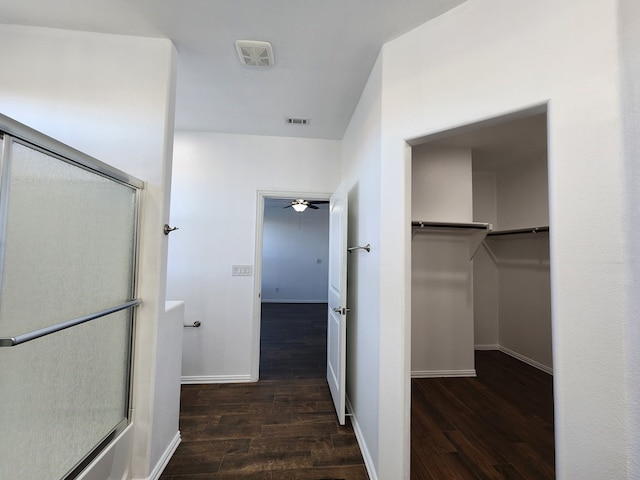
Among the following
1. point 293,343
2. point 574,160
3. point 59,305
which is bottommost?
point 293,343

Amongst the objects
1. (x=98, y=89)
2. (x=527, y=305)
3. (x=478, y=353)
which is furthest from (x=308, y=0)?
(x=478, y=353)

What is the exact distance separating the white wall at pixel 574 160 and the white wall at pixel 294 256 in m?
5.91

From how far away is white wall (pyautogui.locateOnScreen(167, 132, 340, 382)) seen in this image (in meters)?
2.78

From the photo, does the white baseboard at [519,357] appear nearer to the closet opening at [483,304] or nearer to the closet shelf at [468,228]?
the closet opening at [483,304]

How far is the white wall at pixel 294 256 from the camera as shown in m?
7.21

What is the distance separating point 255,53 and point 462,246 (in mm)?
2864

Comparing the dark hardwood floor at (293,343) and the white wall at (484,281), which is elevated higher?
the white wall at (484,281)

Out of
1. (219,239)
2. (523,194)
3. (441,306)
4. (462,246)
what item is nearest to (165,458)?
(219,239)

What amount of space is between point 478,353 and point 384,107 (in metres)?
3.70

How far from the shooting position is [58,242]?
1060mm

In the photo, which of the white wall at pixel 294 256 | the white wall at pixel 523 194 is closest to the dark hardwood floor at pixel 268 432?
the white wall at pixel 523 194

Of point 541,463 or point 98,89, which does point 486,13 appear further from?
point 541,463

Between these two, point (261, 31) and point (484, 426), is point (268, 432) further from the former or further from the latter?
point (261, 31)

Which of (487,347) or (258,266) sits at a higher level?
(258,266)
